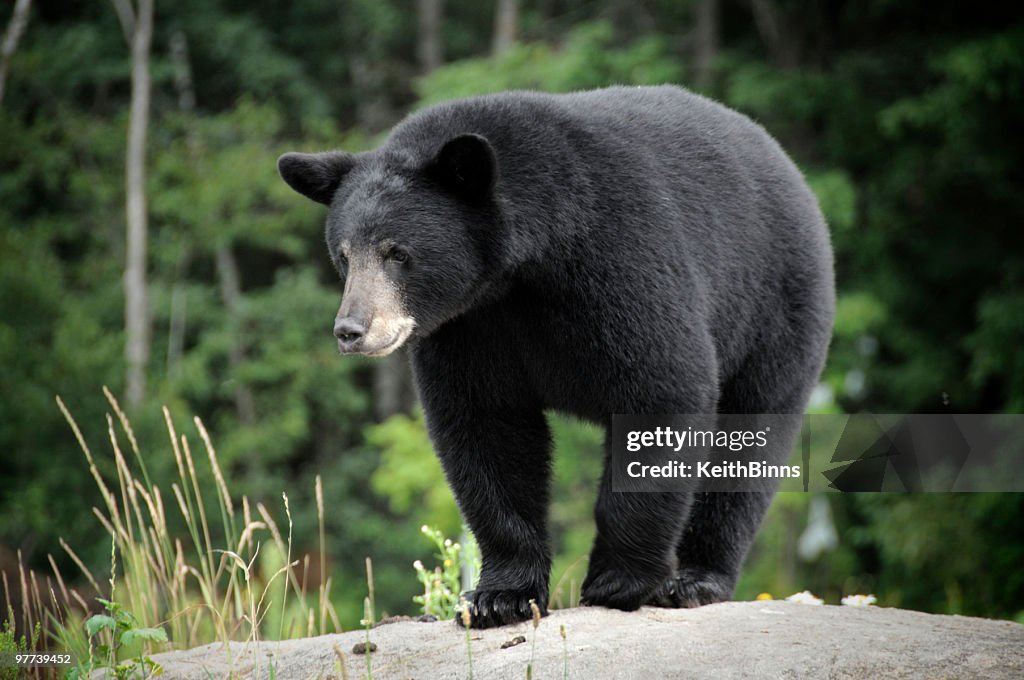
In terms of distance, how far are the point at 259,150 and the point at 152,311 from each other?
3.54 m

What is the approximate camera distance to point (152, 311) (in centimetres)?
2167

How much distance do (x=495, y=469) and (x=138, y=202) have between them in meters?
18.0

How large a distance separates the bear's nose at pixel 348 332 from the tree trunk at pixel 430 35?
18907 mm

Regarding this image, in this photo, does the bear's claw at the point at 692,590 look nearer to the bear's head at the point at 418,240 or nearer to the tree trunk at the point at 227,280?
the bear's head at the point at 418,240

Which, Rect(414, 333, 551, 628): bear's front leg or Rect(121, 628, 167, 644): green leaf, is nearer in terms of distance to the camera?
Rect(121, 628, 167, 644): green leaf

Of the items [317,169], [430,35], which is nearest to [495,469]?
[317,169]

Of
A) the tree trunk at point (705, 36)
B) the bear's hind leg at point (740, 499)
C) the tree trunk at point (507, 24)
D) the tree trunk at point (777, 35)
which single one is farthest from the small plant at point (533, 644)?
the tree trunk at point (507, 24)

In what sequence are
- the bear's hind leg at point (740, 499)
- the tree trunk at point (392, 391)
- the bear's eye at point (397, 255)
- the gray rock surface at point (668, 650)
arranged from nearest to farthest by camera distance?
the gray rock surface at point (668, 650) → the bear's eye at point (397, 255) → the bear's hind leg at point (740, 499) → the tree trunk at point (392, 391)

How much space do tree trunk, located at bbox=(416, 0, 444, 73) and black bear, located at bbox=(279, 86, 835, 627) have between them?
1817 cm

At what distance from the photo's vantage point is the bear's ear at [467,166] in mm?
4355

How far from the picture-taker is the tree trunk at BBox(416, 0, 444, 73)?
74.9 ft

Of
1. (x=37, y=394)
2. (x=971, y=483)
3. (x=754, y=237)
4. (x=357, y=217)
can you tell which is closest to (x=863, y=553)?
(x=971, y=483)

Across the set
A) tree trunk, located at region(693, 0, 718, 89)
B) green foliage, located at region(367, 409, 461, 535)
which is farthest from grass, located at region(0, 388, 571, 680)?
tree trunk, located at region(693, 0, 718, 89)

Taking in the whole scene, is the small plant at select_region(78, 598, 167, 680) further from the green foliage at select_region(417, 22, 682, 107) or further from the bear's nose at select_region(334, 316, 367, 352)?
the green foliage at select_region(417, 22, 682, 107)
